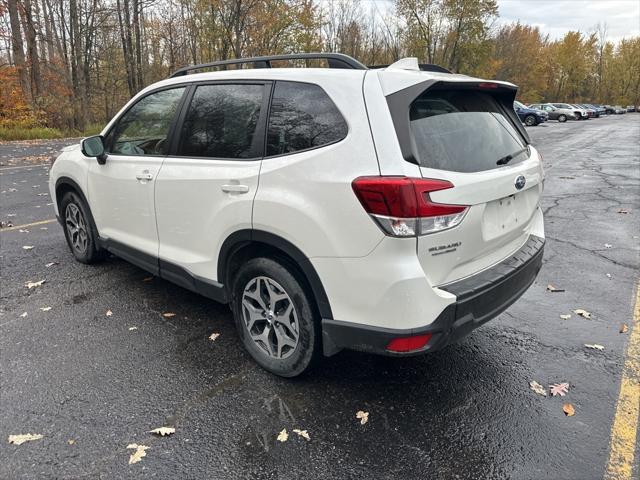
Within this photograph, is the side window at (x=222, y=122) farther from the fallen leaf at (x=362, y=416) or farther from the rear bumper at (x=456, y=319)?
the fallen leaf at (x=362, y=416)

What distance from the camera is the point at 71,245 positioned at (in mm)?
5074

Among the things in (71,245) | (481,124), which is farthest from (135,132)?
(481,124)

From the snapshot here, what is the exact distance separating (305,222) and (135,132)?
2.22 metres

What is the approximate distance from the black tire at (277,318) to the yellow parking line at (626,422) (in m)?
1.61

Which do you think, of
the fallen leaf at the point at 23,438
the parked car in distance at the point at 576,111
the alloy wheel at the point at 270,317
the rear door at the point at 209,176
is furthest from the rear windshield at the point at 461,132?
the parked car in distance at the point at 576,111

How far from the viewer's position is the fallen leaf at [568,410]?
2.64 m

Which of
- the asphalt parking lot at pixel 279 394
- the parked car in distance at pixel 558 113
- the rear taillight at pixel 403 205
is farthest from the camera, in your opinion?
the parked car in distance at pixel 558 113

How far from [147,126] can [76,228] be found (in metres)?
1.82

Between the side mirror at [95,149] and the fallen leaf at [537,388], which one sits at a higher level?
the side mirror at [95,149]

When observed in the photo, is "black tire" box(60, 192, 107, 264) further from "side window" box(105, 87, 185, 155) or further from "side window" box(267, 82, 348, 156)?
"side window" box(267, 82, 348, 156)

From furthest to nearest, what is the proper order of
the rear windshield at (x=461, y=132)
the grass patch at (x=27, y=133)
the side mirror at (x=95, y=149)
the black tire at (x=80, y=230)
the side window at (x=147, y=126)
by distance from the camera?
the grass patch at (x=27, y=133) < the black tire at (x=80, y=230) < the side mirror at (x=95, y=149) < the side window at (x=147, y=126) < the rear windshield at (x=461, y=132)

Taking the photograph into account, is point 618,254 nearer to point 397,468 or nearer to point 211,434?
point 397,468

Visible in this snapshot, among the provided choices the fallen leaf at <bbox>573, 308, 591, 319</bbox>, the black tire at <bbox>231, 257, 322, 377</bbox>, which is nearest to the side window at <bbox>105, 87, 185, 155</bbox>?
the black tire at <bbox>231, 257, 322, 377</bbox>

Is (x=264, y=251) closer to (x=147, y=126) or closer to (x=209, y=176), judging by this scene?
(x=209, y=176)
